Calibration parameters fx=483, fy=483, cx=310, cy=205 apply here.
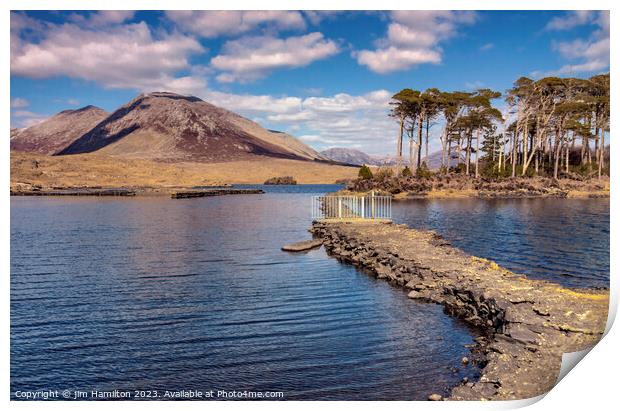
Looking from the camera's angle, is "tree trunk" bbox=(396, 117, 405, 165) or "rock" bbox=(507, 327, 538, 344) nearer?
"rock" bbox=(507, 327, 538, 344)

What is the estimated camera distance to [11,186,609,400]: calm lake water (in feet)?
31.7

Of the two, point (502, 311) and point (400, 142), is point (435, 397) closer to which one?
point (502, 311)

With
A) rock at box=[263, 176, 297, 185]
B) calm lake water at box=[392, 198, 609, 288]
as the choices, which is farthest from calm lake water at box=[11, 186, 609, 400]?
rock at box=[263, 176, 297, 185]

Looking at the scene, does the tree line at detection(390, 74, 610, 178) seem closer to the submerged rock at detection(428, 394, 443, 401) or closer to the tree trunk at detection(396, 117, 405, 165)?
the tree trunk at detection(396, 117, 405, 165)

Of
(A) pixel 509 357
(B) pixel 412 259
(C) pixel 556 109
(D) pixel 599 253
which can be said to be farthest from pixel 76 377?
(C) pixel 556 109

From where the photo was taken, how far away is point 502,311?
12.0m

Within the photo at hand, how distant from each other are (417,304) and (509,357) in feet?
17.8

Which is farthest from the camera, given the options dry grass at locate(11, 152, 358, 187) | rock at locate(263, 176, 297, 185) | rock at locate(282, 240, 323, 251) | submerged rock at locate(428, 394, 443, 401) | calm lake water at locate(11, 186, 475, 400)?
rock at locate(263, 176, 297, 185)

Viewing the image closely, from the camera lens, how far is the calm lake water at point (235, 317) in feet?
31.7

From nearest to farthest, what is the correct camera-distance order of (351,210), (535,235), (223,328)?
(223,328), (535,235), (351,210)

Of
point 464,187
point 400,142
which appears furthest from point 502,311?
point 400,142

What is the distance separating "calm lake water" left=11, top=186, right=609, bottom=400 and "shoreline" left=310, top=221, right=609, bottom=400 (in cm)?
64

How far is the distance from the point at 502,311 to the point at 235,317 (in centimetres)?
706

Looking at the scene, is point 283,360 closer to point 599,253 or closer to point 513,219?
point 599,253
